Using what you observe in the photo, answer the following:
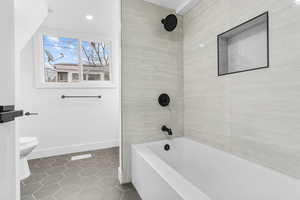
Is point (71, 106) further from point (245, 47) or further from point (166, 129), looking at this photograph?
point (245, 47)

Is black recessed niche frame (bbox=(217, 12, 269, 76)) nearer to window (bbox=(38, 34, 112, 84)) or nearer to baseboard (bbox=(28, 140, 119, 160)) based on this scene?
window (bbox=(38, 34, 112, 84))

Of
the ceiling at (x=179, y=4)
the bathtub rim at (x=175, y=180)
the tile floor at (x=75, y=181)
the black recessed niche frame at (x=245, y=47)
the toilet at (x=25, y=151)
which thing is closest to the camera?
the bathtub rim at (x=175, y=180)

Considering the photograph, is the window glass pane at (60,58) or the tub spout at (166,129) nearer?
the tub spout at (166,129)

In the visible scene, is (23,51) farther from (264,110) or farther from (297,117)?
(297,117)

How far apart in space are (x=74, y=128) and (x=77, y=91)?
0.75 metres

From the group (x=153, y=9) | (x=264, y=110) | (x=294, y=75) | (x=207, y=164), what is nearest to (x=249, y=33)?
(x=294, y=75)

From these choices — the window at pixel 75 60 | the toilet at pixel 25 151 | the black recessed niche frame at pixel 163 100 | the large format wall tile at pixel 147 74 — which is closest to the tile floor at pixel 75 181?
the toilet at pixel 25 151

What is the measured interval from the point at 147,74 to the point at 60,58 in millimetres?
2050

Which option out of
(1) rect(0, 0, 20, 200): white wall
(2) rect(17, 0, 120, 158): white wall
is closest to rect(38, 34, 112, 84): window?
(2) rect(17, 0, 120, 158): white wall

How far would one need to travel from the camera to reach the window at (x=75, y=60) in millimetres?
2814

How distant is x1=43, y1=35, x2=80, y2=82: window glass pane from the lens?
280 centimetres

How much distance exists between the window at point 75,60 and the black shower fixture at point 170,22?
169 centimetres

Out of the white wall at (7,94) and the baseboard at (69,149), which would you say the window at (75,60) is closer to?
the baseboard at (69,149)

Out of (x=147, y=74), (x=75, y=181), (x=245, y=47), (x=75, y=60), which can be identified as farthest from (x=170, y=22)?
(x=75, y=181)
